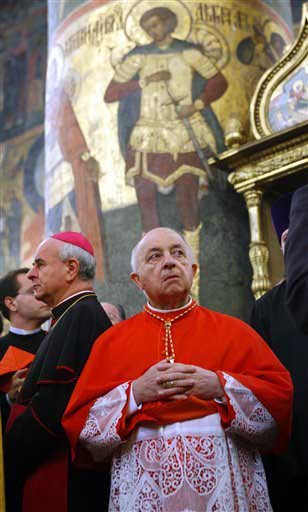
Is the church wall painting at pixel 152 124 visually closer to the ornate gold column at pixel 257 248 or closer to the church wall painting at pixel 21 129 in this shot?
the ornate gold column at pixel 257 248

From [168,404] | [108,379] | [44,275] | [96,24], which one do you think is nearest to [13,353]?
[44,275]

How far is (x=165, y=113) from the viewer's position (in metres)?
6.78

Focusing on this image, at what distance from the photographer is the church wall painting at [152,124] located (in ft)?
21.4

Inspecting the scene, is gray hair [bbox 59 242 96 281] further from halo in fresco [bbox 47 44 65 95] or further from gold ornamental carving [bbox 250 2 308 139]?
halo in fresco [bbox 47 44 65 95]

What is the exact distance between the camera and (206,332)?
2.90 m

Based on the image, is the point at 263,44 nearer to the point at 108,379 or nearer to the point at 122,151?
the point at 122,151

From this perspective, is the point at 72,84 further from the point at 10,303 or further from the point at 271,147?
the point at 10,303

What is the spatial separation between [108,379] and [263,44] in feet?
17.3

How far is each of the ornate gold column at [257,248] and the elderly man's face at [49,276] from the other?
2698 mm

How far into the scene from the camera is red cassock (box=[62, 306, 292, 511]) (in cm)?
252

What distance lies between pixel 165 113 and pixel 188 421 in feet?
15.1

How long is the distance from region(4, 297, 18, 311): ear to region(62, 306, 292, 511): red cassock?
158cm

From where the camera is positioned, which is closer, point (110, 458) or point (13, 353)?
point (110, 458)

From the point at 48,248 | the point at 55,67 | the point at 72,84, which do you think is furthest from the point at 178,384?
the point at 55,67
